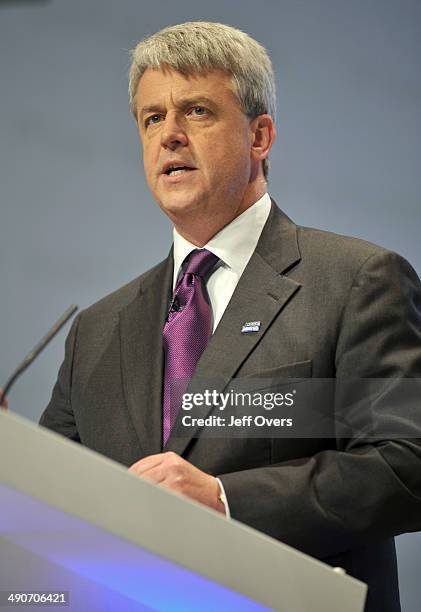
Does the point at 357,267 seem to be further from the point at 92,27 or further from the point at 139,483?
the point at 92,27

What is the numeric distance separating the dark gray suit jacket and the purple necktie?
0.02 metres

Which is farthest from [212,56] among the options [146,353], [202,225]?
[146,353]

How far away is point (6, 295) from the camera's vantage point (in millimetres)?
2611

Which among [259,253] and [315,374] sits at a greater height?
[259,253]

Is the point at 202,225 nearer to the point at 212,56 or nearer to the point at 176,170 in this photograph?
the point at 176,170

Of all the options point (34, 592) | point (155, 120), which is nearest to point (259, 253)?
point (155, 120)

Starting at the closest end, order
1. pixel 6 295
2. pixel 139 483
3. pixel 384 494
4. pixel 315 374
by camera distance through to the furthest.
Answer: pixel 139 483
pixel 384 494
pixel 315 374
pixel 6 295

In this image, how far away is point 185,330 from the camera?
6.64ft

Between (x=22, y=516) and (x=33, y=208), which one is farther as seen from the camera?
(x=33, y=208)

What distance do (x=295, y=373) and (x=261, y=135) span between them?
60 cm

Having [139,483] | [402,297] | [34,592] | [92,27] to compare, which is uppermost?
[92,27]

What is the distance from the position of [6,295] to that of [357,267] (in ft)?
3.33

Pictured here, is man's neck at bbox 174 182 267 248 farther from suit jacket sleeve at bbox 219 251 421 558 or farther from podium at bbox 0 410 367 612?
podium at bbox 0 410 367 612

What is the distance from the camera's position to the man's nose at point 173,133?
2.07 m
